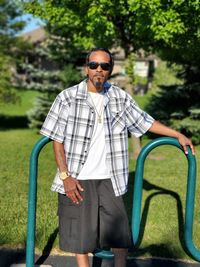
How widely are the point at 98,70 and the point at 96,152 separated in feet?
1.66

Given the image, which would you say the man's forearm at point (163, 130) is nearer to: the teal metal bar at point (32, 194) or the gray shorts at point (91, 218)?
the gray shorts at point (91, 218)

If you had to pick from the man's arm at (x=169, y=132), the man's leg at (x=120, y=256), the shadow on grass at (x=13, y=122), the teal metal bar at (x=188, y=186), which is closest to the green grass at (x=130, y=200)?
the teal metal bar at (x=188, y=186)

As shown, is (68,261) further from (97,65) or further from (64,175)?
(97,65)

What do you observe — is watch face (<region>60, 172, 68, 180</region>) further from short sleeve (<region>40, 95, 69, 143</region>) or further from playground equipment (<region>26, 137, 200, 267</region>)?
playground equipment (<region>26, 137, 200, 267</region>)

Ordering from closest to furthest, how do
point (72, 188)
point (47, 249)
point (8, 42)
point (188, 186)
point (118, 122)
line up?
point (72, 188), point (118, 122), point (188, 186), point (47, 249), point (8, 42)

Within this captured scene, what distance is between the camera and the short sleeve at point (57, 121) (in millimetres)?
2961

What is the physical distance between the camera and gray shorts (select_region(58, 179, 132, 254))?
3.04 metres

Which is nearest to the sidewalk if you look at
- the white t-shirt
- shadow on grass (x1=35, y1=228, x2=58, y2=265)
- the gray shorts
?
shadow on grass (x1=35, y1=228, x2=58, y2=265)

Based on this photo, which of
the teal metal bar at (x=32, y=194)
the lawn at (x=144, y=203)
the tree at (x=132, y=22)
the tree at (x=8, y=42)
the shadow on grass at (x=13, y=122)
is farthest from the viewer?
the shadow on grass at (x=13, y=122)

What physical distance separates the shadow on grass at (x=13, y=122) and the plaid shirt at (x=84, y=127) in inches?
465

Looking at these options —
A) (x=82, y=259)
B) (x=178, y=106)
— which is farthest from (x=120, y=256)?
(x=178, y=106)

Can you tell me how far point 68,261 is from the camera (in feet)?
13.0

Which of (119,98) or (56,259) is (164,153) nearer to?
(56,259)

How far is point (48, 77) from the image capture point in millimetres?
14344
